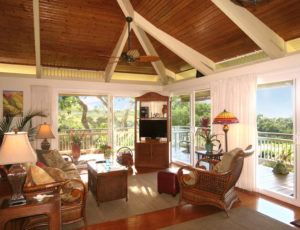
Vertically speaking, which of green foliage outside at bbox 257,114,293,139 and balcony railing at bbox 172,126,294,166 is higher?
green foliage outside at bbox 257,114,293,139

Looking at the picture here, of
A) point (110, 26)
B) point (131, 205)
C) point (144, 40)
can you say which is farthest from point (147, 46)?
point (131, 205)

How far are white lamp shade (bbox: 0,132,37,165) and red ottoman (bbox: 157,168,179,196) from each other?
239 cm

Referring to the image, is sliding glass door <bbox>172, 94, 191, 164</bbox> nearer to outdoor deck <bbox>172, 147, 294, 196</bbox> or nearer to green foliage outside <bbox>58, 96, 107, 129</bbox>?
outdoor deck <bbox>172, 147, 294, 196</bbox>

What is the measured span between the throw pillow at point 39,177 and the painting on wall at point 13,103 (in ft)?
11.1

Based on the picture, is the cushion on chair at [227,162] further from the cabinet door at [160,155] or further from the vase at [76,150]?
the vase at [76,150]

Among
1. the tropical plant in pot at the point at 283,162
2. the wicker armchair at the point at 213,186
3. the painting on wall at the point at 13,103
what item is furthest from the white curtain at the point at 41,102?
the tropical plant in pot at the point at 283,162

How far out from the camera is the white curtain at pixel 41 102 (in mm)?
5398

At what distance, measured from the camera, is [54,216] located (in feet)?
7.20

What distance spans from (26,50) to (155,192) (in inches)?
175

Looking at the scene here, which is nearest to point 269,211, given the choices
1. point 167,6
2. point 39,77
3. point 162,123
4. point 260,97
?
point 260,97

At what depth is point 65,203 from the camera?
2.72 metres

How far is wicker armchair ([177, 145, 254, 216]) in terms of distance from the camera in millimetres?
3074

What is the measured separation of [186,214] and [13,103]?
490 centimetres

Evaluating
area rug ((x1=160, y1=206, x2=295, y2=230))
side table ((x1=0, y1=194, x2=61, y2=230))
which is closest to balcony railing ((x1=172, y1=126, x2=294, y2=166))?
area rug ((x1=160, y1=206, x2=295, y2=230))
